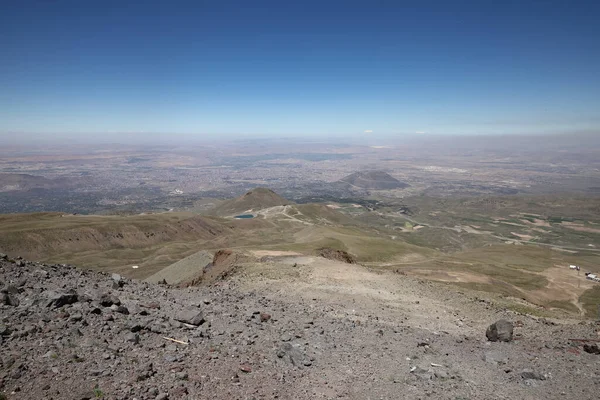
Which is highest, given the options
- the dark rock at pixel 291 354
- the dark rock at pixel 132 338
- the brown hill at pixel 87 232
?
the dark rock at pixel 132 338

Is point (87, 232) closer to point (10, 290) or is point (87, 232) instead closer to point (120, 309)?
point (10, 290)

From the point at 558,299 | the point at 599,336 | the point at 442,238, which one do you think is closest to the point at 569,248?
the point at 442,238

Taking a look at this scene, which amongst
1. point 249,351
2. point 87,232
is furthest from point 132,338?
point 87,232

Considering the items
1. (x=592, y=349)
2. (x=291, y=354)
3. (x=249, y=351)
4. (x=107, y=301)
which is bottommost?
(x=592, y=349)

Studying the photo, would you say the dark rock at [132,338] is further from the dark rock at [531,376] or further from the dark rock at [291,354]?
the dark rock at [531,376]

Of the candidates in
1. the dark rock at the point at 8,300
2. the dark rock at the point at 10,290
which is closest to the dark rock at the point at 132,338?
the dark rock at the point at 8,300

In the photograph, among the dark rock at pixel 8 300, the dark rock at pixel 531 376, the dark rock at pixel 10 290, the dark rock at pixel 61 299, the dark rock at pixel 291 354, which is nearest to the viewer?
the dark rock at pixel 531 376

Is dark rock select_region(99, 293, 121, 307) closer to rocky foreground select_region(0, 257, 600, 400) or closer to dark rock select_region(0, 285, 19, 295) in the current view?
rocky foreground select_region(0, 257, 600, 400)

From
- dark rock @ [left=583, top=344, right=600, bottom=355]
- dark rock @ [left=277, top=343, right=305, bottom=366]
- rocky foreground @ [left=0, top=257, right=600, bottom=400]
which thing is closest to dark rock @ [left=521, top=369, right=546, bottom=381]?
rocky foreground @ [left=0, top=257, right=600, bottom=400]
